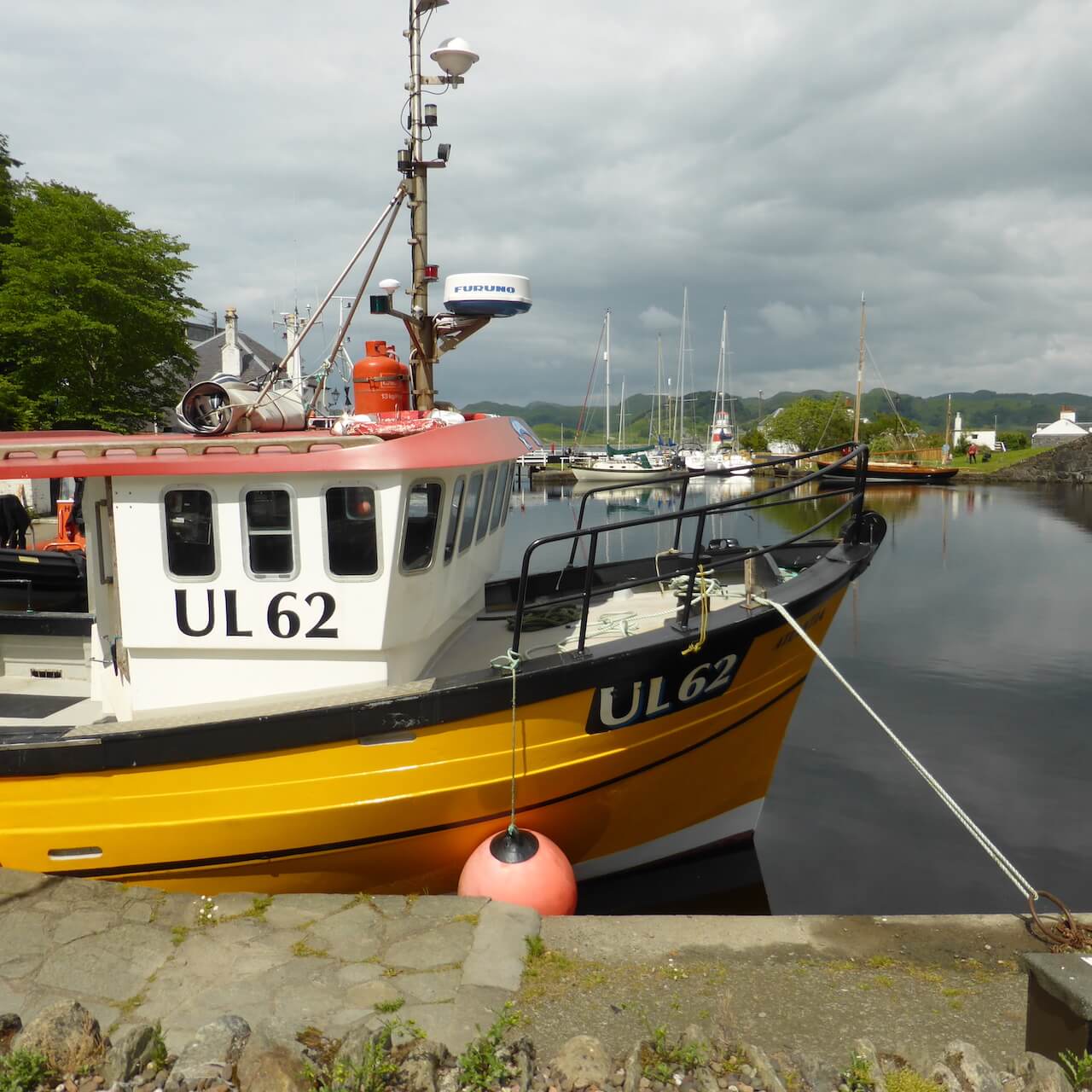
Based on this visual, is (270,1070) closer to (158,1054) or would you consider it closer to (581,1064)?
(158,1054)

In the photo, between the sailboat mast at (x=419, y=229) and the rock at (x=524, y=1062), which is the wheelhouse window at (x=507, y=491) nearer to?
the sailboat mast at (x=419, y=229)

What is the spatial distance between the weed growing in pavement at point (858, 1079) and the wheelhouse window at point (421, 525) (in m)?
3.42

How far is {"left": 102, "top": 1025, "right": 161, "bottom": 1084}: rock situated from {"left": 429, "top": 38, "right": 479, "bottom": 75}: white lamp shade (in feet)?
23.0

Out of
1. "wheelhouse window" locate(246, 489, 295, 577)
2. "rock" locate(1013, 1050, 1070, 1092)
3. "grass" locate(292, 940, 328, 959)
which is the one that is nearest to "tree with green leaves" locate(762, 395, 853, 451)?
"wheelhouse window" locate(246, 489, 295, 577)

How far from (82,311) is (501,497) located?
22293 mm

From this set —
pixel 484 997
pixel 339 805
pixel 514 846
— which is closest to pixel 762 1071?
pixel 484 997

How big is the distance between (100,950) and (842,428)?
304 ft

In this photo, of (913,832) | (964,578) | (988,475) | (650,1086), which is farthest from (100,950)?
(988,475)

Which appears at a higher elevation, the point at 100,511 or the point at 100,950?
the point at 100,511

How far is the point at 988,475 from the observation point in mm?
66562

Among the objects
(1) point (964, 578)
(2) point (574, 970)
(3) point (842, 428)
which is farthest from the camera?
(3) point (842, 428)

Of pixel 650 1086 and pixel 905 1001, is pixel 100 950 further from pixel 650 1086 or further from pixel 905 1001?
pixel 905 1001

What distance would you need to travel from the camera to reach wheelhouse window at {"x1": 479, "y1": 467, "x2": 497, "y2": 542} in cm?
659

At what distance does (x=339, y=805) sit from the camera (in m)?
4.97
